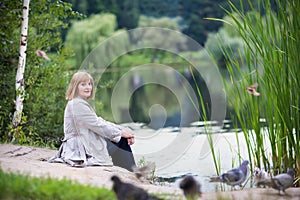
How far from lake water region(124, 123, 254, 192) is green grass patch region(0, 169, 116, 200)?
8.94ft

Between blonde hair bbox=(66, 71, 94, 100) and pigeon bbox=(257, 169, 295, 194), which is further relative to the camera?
blonde hair bbox=(66, 71, 94, 100)

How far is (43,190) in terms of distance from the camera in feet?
12.5

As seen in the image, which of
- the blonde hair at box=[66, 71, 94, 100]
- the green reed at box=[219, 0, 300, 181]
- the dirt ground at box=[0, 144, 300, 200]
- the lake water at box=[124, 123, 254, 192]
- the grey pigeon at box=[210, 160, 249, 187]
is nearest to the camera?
the dirt ground at box=[0, 144, 300, 200]

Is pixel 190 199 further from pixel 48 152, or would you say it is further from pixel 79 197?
pixel 48 152

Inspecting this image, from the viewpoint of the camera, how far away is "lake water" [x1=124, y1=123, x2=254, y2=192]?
7437mm

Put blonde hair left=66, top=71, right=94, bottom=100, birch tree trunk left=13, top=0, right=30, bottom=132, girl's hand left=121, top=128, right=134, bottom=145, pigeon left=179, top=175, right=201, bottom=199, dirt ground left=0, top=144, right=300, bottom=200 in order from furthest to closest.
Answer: birch tree trunk left=13, top=0, right=30, bottom=132 → girl's hand left=121, top=128, right=134, bottom=145 → blonde hair left=66, top=71, right=94, bottom=100 → dirt ground left=0, top=144, right=300, bottom=200 → pigeon left=179, top=175, right=201, bottom=199

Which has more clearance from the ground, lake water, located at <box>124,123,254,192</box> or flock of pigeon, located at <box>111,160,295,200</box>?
flock of pigeon, located at <box>111,160,295,200</box>

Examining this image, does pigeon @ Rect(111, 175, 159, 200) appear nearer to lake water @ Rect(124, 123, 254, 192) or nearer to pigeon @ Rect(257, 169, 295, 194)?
pigeon @ Rect(257, 169, 295, 194)

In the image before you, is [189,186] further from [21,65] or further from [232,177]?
[21,65]

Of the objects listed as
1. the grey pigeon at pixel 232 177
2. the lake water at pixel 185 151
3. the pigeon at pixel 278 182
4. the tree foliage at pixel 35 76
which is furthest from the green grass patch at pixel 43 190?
the tree foliage at pixel 35 76

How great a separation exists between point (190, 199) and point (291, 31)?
2.09 m

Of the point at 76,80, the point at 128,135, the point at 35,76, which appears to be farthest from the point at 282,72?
the point at 35,76

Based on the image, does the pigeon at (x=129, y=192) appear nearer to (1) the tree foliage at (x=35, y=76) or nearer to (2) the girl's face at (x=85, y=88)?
(2) the girl's face at (x=85, y=88)

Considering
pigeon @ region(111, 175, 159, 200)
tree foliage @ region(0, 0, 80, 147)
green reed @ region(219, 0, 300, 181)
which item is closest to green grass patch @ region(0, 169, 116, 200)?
pigeon @ region(111, 175, 159, 200)
